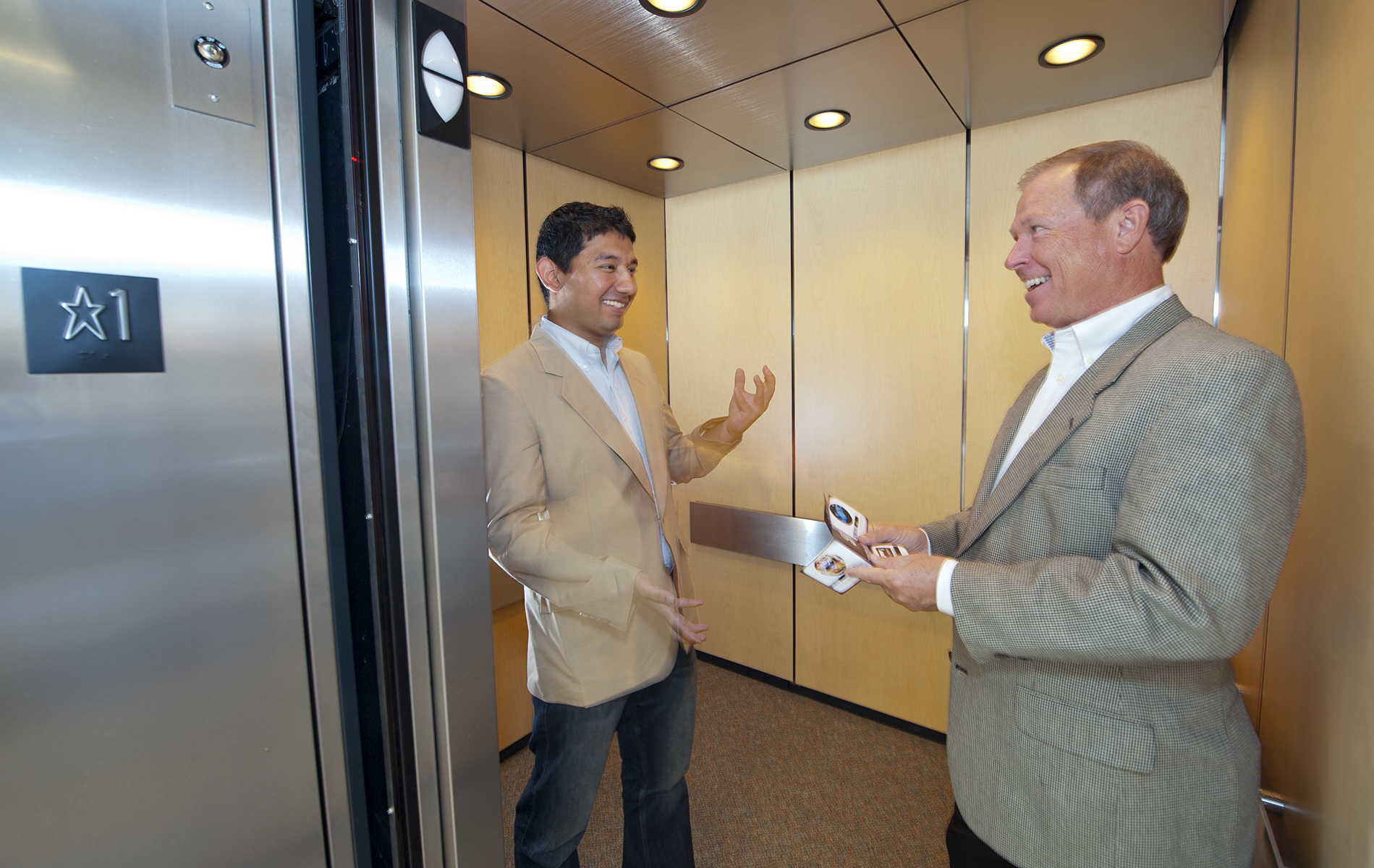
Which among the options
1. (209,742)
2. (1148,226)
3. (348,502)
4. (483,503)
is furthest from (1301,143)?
(209,742)

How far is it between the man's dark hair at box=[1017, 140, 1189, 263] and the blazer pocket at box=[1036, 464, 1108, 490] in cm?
48

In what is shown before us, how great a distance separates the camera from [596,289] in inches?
68.5

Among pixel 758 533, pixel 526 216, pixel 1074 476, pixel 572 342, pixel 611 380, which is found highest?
pixel 526 216

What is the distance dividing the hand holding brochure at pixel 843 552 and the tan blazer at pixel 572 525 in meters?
0.45

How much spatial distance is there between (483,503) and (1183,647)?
109 centimetres

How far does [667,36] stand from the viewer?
1.86m

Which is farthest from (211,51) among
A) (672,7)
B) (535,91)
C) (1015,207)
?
(1015,207)

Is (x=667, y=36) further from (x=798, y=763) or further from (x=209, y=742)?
(x=798, y=763)

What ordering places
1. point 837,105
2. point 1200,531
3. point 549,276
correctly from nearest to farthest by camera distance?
point 1200,531 → point 549,276 → point 837,105

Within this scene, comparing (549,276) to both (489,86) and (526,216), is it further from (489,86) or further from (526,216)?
(526,216)

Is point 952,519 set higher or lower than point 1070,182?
lower

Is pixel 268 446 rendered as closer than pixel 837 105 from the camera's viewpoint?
Yes

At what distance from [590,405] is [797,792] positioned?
1962 millimetres

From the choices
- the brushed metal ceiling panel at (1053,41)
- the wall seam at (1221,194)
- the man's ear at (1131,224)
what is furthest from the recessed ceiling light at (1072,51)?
the man's ear at (1131,224)
